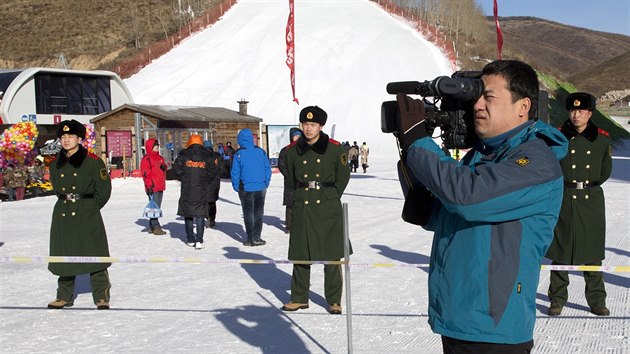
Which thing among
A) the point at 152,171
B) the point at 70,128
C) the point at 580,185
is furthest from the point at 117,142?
the point at 580,185

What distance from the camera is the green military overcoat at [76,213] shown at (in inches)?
267

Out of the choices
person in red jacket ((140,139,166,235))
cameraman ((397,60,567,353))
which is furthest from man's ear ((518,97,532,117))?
person in red jacket ((140,139,166,235))

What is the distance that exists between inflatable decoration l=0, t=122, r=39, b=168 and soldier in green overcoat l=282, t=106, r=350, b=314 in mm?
13476

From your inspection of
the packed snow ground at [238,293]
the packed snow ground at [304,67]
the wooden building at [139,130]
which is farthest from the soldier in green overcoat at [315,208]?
the packed snow ground at [304,67]

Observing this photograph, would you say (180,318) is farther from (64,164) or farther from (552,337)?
(552,337)

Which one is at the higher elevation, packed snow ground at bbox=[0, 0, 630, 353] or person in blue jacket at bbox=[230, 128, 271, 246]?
person in blue jacket at bbox=[230, 128, 271, 246]

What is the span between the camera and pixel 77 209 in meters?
A: 6.80

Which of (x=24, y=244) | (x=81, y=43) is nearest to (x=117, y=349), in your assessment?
(x=24, y=244)

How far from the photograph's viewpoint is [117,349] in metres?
5.53

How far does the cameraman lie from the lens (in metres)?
2.38

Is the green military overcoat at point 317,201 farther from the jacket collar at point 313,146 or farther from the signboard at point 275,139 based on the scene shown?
the signboard at point 275,139

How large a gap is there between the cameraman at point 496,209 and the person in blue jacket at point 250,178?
8.32 meters

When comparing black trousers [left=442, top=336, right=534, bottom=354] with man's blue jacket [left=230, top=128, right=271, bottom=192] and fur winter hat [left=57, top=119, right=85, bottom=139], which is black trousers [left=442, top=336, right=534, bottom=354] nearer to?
fur winter hat [left=57, top=119, right=85, bottom=139]

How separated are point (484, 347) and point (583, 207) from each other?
431cm
